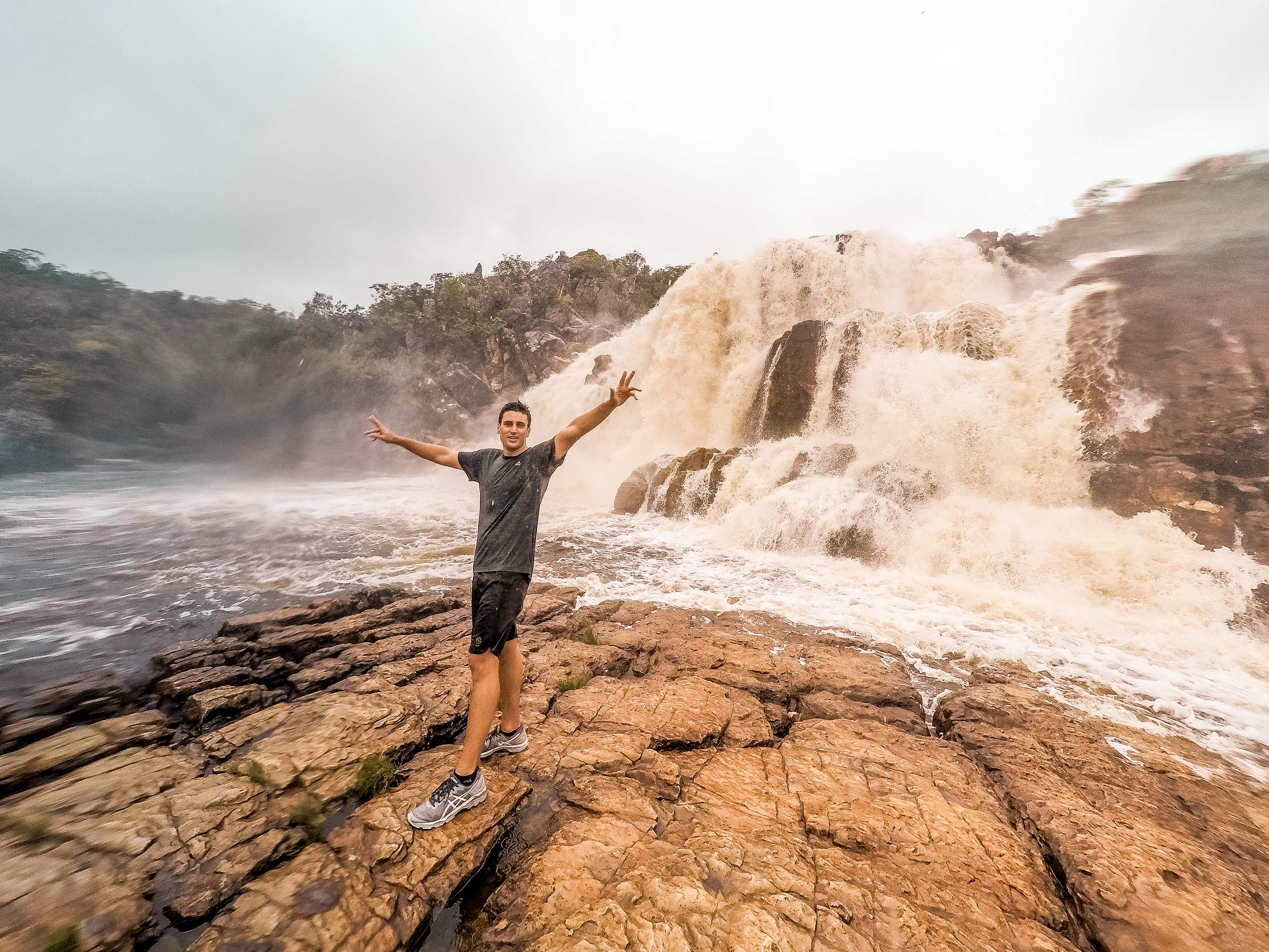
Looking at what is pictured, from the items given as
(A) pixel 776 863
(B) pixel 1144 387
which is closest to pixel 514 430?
(A) pixel 776 863

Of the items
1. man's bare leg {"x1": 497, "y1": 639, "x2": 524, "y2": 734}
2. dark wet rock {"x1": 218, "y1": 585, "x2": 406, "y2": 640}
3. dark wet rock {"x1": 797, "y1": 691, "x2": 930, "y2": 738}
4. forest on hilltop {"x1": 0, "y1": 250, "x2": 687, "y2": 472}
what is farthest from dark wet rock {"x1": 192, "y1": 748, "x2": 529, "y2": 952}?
forest on hilltop {"x1": 0, "y1": 250, "x2": 687, "y2": 472}

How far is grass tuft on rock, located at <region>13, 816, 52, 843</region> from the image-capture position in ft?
6.86

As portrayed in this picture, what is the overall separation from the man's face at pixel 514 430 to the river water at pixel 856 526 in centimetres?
454

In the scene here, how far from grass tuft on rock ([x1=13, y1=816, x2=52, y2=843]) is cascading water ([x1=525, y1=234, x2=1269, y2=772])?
549cm

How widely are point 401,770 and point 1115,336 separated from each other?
1493 centimetres

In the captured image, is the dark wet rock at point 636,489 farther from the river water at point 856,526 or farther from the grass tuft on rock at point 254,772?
the grass tuft on rock at point 254,772

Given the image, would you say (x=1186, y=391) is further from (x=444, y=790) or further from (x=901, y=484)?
(x=444, y=790)

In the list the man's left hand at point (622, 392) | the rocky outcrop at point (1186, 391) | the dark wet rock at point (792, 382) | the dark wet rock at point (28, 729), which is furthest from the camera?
the dark wet rock at point (792, 382)

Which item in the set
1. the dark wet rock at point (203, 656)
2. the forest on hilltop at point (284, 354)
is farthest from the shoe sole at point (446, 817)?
the forest on hilltop at point (284, 354)

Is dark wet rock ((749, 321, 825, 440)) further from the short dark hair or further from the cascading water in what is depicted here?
the short dark hair

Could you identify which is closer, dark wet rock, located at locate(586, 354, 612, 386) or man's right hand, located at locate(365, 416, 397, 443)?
man's right hand, located at locate(365, 416, 397, 443)

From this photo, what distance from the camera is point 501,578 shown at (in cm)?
240

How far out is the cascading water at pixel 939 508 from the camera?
17.7 feet

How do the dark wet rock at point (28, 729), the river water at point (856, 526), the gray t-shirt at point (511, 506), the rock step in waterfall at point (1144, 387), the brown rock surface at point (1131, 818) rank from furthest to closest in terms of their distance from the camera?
the rock step in waterfall at point (1144, 387), the river water at point (856, 526), the dark wet rock at point (28, 729), the gray t-shirt at point (511, 506), the brown rock surface at point (1131, 818)
